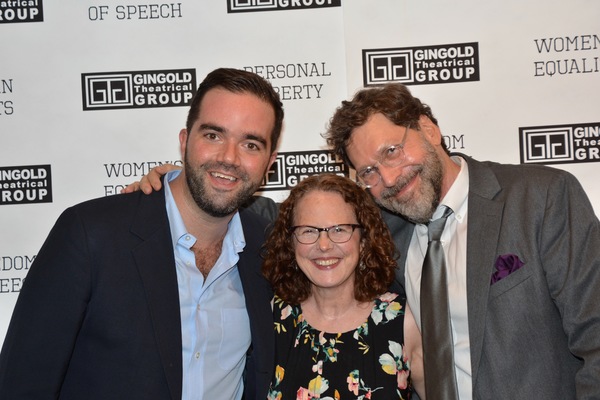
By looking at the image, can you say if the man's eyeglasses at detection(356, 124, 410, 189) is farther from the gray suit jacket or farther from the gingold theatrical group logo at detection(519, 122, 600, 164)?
the gingold theatrical group logo at detection(519, 122, 600, 164)

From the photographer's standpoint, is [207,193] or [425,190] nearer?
[207,193]

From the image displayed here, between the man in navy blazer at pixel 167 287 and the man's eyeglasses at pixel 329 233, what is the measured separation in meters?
0.24

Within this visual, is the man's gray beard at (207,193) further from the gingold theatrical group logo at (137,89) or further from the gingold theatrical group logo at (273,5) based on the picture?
the gingold theatrical group logo at (273,5)

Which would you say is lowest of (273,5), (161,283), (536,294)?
(536,294)

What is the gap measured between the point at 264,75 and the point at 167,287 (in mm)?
1381

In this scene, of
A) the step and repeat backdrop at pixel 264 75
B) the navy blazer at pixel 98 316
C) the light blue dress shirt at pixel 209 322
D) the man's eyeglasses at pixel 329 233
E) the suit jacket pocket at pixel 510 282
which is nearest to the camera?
the navy blazer at pixel 98 316

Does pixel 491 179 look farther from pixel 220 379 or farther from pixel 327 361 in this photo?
pixel 220 379

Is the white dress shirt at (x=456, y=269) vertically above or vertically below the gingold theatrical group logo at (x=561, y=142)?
below

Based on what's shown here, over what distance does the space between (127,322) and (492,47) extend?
2.19 meters

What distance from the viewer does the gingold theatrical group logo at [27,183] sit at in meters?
3.19

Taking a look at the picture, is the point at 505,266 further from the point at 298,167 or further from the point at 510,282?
the point at 298,167

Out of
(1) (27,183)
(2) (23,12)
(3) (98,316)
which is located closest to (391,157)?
(3) (98,316)

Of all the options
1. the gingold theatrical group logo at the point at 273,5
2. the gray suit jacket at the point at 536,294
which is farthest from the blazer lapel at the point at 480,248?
the gingold theatrical group logo at the point at 273,5

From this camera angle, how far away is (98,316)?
2.11 metres
